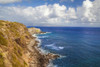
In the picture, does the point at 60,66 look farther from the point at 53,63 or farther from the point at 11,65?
the point at 11,65

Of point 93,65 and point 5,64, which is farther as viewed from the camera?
point 93,65

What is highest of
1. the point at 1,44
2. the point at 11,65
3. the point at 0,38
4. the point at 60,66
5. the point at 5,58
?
the point at 0,38

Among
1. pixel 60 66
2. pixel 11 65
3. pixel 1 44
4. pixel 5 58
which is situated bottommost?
pixel 60 66

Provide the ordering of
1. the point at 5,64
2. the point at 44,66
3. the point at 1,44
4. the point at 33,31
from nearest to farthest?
1. the point at 5,64
2. the point at 1,44
3. the point at 44,66
4. the point at 33,31

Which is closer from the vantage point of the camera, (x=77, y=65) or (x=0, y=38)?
(x=0, y=38)

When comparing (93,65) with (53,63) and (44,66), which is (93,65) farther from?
(44,66)

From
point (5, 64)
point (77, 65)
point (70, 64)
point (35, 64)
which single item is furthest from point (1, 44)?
point (77, 65)

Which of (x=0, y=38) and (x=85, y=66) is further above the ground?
(x=0, y=38)

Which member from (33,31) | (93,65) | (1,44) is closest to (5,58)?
(1,44)

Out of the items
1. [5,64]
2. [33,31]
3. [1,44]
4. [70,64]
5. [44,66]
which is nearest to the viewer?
[5,64]
